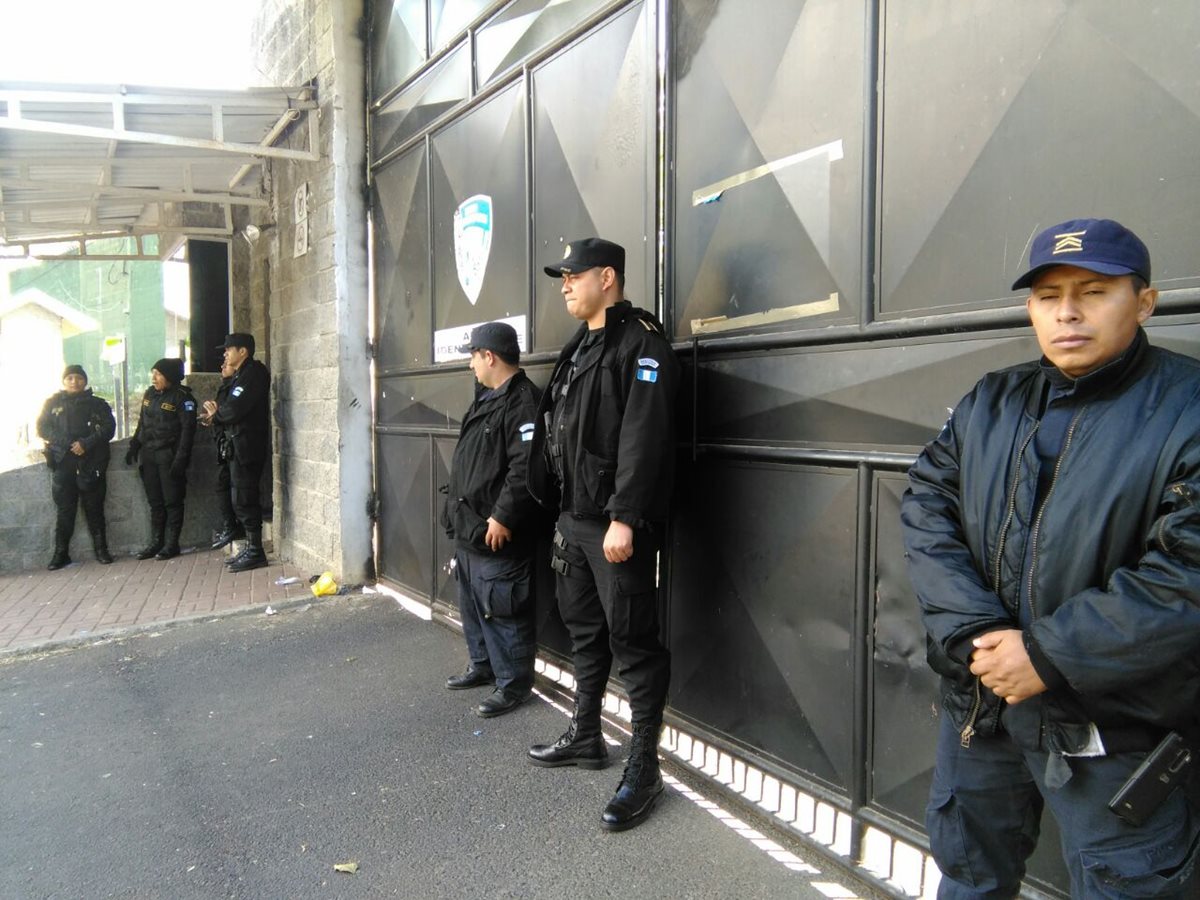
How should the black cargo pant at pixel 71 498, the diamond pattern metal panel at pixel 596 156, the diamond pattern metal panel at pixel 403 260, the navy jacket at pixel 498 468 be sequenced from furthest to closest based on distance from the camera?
the black cargo pant at pixel 71 498, the diamond pattern metal panel at pixel 403 260, the navy jacket at pixel 498 468, the diamond pattern metal panel at pixel 596 156

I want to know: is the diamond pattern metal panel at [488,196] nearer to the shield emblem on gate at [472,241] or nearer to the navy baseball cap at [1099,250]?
the shield emblem on gate at [472,241]

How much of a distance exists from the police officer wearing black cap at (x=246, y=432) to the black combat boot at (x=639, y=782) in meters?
5.29

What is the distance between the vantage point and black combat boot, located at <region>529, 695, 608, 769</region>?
3.18 metres

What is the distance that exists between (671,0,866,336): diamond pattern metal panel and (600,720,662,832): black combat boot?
1.60 metres

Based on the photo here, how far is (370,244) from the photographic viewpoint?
245 inches

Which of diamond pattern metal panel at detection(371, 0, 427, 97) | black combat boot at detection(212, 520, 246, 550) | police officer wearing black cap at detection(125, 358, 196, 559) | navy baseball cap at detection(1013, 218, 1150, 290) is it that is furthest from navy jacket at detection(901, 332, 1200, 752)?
police officer wearing black cap at detection(125, 358, 196, 559)

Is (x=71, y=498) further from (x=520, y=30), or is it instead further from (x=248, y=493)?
(x=520, y=30)

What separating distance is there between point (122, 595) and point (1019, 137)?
22.1ft

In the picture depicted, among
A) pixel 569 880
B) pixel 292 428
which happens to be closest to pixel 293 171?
pixel 292 428

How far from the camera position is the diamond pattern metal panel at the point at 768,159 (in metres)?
2.51

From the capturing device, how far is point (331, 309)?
20.2 feet

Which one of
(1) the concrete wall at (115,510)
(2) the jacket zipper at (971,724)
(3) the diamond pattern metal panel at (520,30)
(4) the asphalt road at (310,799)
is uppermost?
(3) the diamond pattern metal panel at (520,30)

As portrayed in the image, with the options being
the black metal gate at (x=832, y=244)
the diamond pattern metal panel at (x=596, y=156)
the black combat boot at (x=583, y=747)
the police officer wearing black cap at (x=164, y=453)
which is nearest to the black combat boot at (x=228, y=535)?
the police officer wearing black cap at (x=164, y=453)

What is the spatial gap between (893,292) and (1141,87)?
771mm
